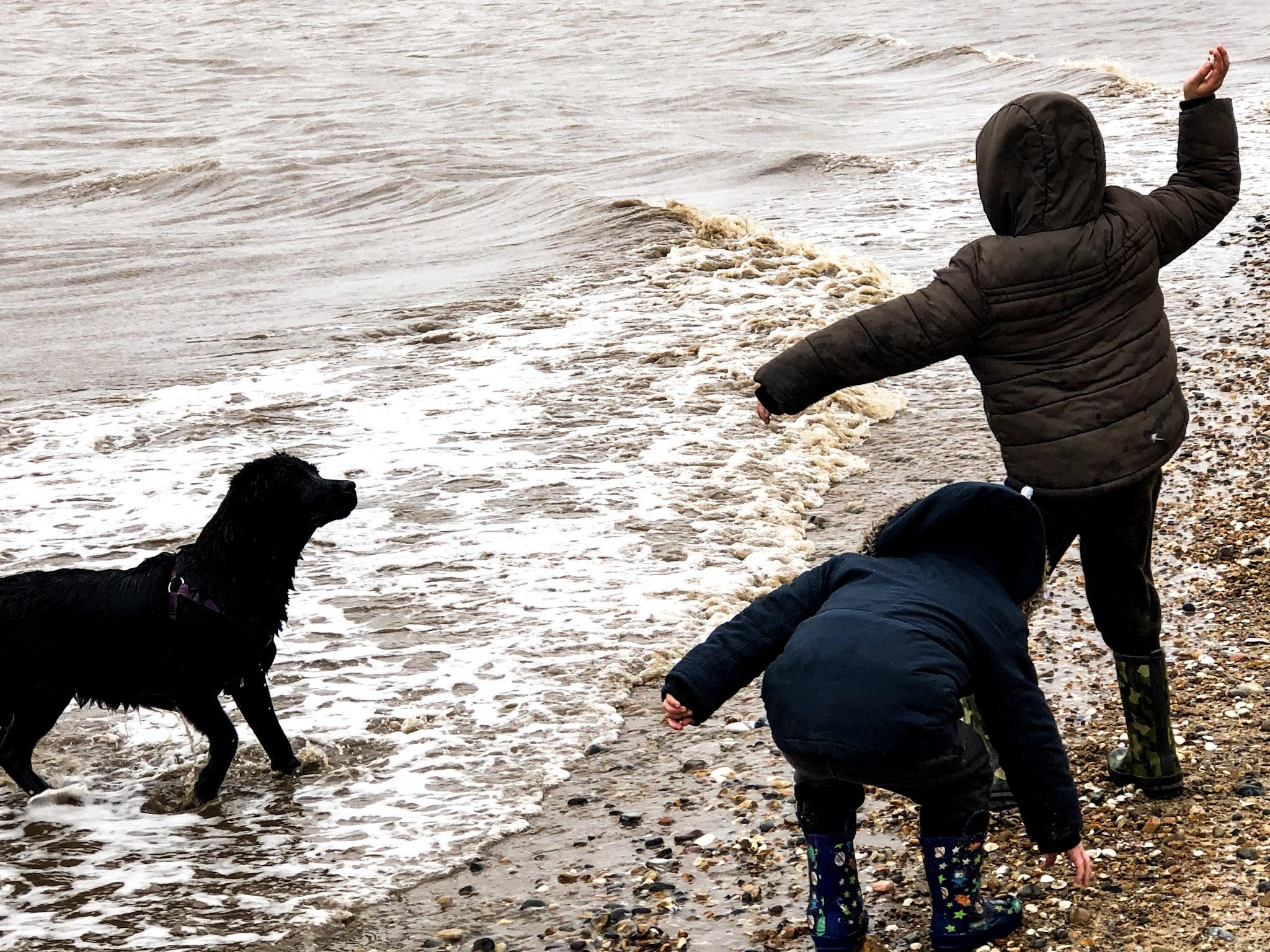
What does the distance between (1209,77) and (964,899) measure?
2534mm

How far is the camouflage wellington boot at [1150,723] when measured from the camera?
4191mm

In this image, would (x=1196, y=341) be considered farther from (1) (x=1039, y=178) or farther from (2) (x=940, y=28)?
(2) (x=940, y=28)

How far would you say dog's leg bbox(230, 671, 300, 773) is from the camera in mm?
5270

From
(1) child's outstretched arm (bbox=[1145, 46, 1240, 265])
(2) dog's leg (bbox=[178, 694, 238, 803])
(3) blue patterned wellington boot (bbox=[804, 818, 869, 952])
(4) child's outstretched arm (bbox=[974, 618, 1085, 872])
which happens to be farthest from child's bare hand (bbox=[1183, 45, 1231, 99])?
(2) dog's leg (bbox=[178, 694, 238, 803])

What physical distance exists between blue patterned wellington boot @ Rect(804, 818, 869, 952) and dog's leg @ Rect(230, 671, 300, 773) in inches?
102

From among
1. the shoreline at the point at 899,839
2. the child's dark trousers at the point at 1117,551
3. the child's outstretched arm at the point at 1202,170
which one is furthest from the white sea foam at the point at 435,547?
the child's outstretched arm at the point at 1202,170

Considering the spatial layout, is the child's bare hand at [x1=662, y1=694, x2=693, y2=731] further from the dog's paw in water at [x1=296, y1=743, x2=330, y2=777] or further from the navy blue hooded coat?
the dog's paw in water at [x1=296, y1=743, x2=330, y2=777]

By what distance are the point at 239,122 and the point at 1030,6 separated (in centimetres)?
2371

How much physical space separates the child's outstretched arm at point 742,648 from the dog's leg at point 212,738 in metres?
2.58

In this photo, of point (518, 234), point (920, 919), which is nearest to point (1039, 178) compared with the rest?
point (920, 919)

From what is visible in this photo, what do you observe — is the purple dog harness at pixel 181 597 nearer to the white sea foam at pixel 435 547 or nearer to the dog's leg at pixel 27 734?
the dog's leg at pixel 27 734

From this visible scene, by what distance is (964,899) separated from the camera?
3.48 metres

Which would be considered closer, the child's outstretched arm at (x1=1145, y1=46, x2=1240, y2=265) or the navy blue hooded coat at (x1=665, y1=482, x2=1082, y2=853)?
the navy blue hooded coat at (x1=665, y1=482, x2=1082, y2=853)

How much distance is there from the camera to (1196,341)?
9.52 meters
